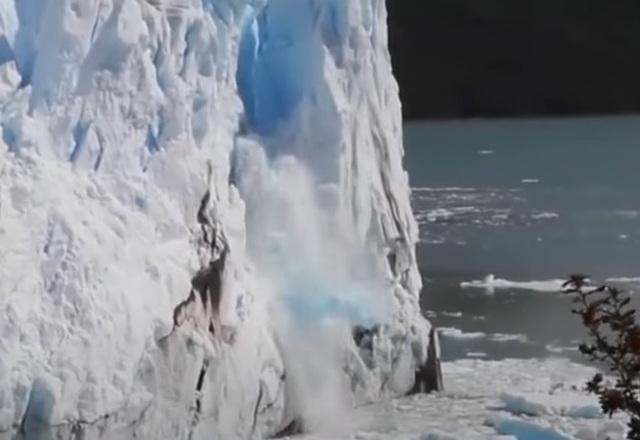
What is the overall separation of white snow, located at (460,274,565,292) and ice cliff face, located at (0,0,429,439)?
1568mm

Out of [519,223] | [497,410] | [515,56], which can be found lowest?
[497,410]

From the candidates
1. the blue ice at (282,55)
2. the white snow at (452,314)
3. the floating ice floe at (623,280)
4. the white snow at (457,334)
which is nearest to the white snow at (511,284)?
the floating ice floe at (623,280)

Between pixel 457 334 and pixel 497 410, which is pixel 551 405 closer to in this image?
pixel 497 410

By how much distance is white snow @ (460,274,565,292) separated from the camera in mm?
4977

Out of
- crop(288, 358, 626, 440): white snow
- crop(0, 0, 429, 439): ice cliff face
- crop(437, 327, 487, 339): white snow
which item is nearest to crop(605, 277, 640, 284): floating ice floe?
crop(437, 327, 487, 339): white snow

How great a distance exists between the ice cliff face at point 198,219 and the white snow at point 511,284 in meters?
1.57

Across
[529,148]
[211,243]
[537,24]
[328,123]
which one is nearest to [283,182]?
[328,123]

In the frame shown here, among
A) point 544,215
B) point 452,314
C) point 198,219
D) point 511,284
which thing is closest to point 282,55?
point 198,219

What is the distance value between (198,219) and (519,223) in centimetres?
419

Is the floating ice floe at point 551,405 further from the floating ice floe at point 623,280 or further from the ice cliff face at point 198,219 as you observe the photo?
the floating ice floe at point 623,280

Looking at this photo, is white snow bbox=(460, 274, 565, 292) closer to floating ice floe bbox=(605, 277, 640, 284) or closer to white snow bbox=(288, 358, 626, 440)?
floating ice floe bbox=(605, 277, 640, 284)

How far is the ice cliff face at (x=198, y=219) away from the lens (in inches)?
91.8

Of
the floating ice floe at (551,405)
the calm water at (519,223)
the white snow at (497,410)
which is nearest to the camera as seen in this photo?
the white snow at (497,410)

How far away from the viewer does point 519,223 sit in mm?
6688
